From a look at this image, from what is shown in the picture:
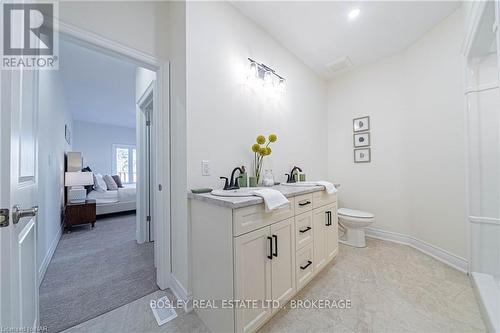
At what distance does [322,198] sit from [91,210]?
3894mm

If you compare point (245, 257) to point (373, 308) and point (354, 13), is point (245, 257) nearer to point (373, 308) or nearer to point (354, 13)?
point (373, 308)

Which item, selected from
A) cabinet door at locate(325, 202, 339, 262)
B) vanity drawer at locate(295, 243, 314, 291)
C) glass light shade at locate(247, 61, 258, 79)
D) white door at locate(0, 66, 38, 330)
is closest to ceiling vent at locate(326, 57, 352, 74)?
glass light shade at locate(247, 61, 258, 79)

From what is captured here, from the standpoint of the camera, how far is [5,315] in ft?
2.14

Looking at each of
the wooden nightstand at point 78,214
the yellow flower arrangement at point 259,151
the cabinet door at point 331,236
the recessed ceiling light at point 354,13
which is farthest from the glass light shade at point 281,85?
the wooden nightstand at point 78,214

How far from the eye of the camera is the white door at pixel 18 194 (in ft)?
2.14

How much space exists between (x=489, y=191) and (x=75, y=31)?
352 centimetres

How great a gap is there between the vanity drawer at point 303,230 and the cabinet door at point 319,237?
0.09 meters

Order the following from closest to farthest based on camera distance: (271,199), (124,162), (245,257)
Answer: (245,257) < (271,199) < (124,162)

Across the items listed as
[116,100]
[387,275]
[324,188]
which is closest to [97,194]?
[116,100]

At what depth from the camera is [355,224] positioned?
2.35 meters

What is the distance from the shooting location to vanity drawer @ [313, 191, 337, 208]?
1.71 meters

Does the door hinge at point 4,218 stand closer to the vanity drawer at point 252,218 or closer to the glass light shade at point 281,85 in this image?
the vanity drawer at point 252,218

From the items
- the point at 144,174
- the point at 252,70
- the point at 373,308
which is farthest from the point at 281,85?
the point at 373,308

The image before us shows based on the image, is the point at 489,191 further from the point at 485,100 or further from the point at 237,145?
the point at 237,145
